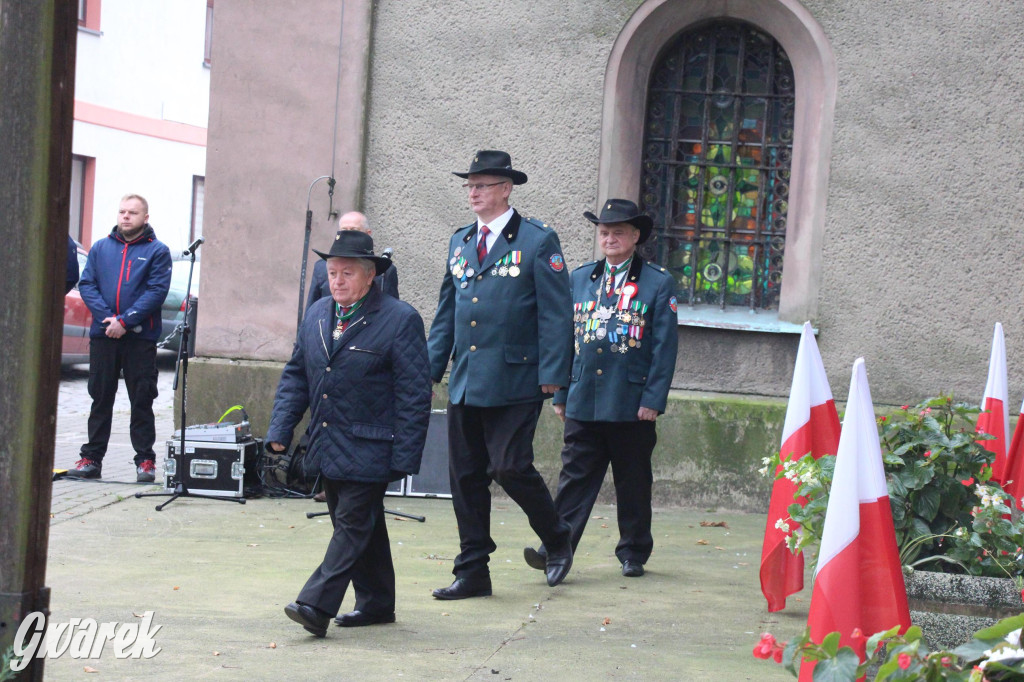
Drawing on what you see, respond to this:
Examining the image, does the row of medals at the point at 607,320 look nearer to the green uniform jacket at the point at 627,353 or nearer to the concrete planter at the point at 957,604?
the green uniform jacket at the point at 627,353

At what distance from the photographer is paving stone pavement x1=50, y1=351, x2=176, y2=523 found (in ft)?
27.6

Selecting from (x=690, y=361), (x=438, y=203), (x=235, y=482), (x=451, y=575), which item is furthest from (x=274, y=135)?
(x=451, y=575)

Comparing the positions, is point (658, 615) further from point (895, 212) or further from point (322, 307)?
point (895, 212)

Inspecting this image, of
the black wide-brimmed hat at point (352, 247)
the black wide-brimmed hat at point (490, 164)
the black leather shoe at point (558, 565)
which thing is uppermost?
the black wide-brimmed hat at point (490, 164)

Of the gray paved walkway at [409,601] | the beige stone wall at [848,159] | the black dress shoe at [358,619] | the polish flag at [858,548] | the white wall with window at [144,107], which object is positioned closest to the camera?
the polish flag at [858,548]

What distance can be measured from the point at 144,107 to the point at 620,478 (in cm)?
2296

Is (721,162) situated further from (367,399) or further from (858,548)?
(858,548)

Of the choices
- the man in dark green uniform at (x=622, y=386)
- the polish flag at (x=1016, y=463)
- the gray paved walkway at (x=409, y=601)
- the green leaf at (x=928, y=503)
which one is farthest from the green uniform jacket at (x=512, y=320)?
the polish flag at (x=1016, y=463)

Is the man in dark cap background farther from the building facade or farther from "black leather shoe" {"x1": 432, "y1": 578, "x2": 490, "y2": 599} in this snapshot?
the building facade

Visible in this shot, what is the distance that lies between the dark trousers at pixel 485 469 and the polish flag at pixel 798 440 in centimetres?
111

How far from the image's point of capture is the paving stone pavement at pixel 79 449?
8406mm

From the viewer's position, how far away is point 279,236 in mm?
9695

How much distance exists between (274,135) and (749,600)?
5.27 metres

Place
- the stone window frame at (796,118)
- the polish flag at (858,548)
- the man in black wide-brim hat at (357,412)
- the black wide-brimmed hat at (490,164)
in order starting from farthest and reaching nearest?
the stone window frame at (796,118)
the black wide-brimmed hat at (490,164)
the man in black wide-brim hat at (357,412)
the polish flag at (858,548)
